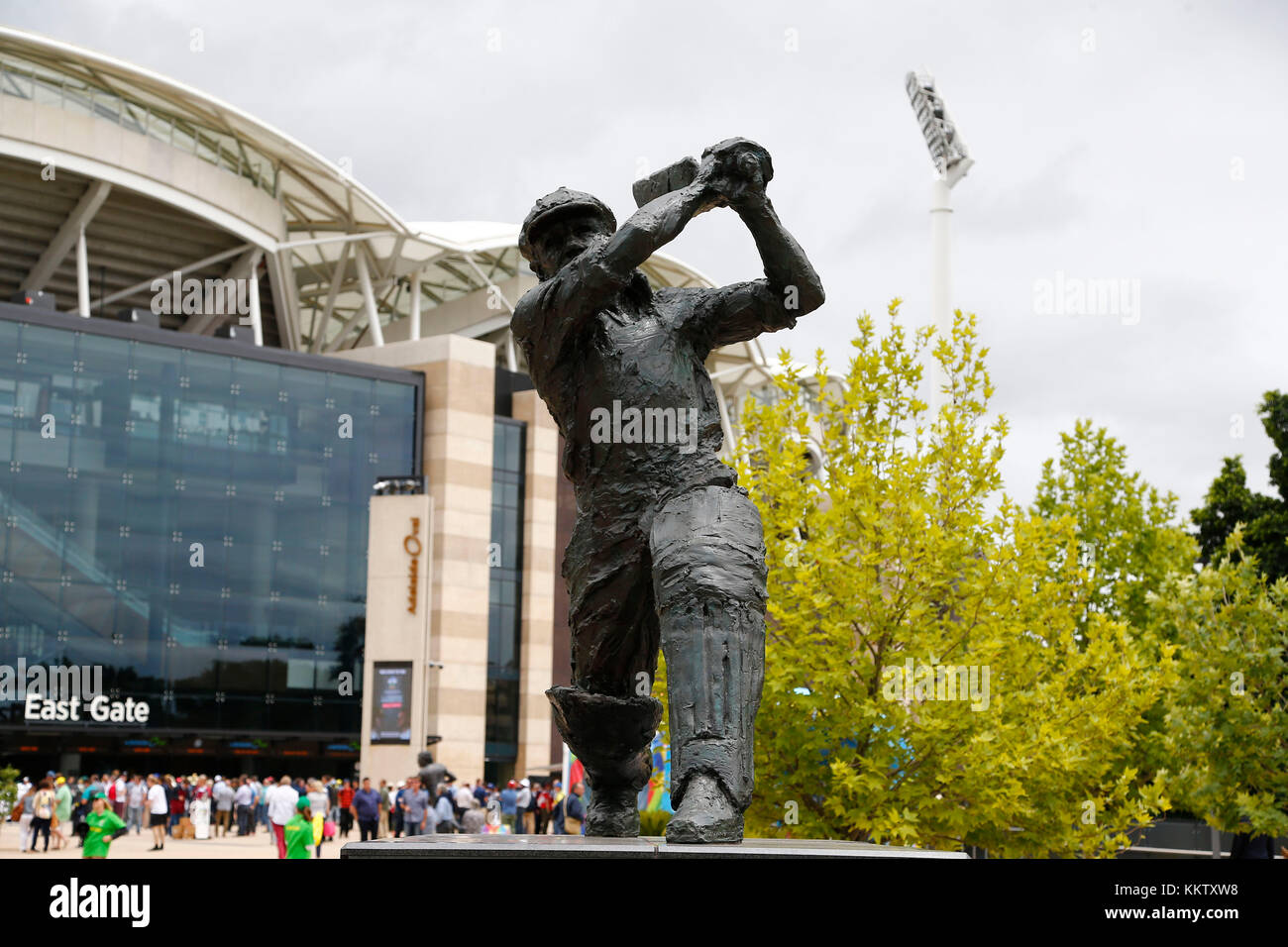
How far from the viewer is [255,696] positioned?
42812mm

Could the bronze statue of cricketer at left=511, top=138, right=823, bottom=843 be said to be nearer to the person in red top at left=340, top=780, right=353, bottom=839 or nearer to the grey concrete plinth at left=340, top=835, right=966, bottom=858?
the grey concrete plinth at left=340, top=835, right=966, bottom=858

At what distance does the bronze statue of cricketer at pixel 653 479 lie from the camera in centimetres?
489

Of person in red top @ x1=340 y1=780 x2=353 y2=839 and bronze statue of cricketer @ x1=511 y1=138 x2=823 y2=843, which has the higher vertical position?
bronze statue of cricketer @ x1=511 y1=138 x2=823 y2=843

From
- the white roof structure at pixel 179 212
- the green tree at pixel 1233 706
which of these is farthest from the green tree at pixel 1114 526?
the white roof structure at pixel 179 212

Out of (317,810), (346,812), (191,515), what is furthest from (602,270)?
Result: (191,515)

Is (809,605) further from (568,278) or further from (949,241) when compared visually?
(949,241)

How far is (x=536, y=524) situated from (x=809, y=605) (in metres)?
38.6

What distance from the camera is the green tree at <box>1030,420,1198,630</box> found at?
2339cm

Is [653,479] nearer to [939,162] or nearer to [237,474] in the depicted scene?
[237,474]

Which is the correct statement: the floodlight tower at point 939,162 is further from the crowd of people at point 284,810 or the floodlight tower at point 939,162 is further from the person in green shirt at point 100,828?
the person in green shirt at point 100,828

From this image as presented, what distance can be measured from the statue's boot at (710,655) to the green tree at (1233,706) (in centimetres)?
1475

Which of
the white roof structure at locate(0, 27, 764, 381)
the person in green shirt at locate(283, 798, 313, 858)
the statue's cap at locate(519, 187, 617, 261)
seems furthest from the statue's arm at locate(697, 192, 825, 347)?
the white roof structure at locate(0, 27, 764, 381)

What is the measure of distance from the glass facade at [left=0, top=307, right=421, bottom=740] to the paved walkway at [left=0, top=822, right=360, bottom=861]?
7763mm

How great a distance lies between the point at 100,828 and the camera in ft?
53.9
